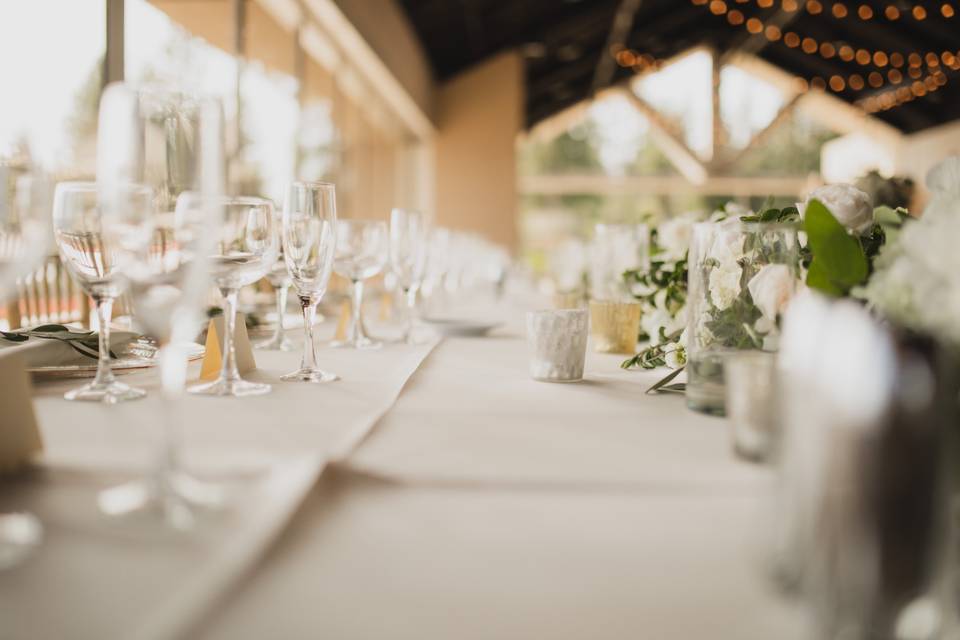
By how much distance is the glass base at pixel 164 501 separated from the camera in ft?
1.70

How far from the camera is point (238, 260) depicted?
0.95 m

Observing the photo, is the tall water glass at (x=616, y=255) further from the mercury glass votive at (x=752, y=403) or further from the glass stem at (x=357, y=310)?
the mercury glass votive at (x=752, y=403)

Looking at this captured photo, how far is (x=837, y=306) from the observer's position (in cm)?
44

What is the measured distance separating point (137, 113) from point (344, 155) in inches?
238

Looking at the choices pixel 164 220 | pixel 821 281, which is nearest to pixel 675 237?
pixel 821 281

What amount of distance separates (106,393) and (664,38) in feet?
42.1

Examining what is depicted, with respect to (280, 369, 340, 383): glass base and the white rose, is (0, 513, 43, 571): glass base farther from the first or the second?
the white rose

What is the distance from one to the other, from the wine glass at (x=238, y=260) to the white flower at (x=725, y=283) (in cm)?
51

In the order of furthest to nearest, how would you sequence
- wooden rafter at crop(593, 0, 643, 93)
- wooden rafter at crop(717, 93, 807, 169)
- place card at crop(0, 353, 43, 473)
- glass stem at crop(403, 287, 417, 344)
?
wooden rafter at crop(717, 93, 807, 169) < wooden rafter at crop(593, 0, 643, 93) < glass stem at crop(403, 287, 417, 344) < place card at crop(0, 353, 43, 473)

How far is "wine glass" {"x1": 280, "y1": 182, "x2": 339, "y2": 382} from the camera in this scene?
1.06 meters

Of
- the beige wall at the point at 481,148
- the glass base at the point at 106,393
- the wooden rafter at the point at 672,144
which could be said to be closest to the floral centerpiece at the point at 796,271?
the glass base at the point at 106,393

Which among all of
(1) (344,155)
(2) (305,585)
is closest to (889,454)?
(2) (305,585)

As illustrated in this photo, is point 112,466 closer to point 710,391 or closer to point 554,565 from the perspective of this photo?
point 554,565

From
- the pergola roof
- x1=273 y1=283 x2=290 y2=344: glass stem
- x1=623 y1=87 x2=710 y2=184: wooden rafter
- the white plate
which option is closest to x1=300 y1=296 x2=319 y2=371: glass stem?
x1=273 y1=283 x2=290 y2=344: glass stem
